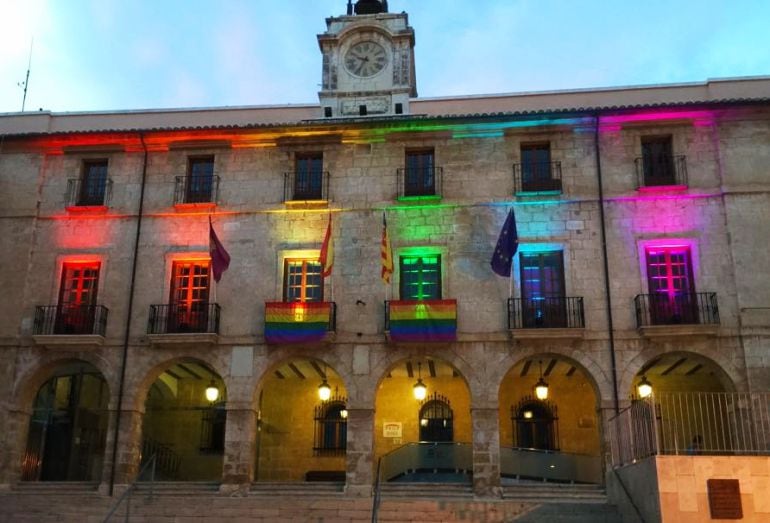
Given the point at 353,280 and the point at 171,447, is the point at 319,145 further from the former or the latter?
the point at 171,447

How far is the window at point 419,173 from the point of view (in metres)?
22.8

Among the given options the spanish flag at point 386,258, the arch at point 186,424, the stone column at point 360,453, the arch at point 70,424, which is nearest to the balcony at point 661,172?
the spanish flag at point 386,258

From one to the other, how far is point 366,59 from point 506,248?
1063 cm

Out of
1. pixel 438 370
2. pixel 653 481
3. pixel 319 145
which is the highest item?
pixel 319 145

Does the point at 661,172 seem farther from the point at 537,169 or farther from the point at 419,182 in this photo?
the point at 419,182

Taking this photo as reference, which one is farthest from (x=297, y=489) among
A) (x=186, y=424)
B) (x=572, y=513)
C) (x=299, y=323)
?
(x=572, y=513)

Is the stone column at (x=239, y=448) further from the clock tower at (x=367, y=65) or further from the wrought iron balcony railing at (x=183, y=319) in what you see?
the clock tower at (x=367, y=65)

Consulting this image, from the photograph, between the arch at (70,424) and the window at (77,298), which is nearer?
the window at (77,298)

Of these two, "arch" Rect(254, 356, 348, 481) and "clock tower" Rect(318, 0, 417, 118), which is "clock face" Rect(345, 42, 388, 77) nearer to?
"clock tower" Rect(318, 0, 417, 118)

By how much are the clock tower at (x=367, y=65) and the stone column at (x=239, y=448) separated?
33.8 ft

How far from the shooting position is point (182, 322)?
22.2m

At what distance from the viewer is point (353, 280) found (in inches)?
871

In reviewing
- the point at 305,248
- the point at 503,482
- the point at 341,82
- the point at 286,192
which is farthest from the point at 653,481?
the point at 341,82

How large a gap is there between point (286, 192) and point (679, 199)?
1041 cm
